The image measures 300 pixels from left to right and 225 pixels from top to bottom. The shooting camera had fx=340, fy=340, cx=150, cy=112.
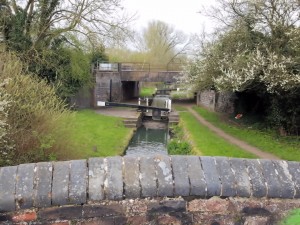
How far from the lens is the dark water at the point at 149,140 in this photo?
17.6 meters

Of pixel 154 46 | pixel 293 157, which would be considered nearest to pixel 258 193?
pixel 293 157

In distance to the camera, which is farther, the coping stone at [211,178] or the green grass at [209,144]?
the green grass at [209,144]

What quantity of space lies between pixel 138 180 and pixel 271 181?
901 millimetres

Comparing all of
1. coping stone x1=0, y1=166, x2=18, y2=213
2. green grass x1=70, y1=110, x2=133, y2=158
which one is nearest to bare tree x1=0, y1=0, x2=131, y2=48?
green grass x1=70, y1=110, x2=133, y2=158

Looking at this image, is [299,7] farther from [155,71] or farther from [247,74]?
[155,71]

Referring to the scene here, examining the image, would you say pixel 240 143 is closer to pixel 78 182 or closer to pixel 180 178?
pixel 180 178

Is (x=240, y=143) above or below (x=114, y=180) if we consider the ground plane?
below

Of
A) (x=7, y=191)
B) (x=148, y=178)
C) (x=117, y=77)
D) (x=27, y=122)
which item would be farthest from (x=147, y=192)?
(x=117, y=77)

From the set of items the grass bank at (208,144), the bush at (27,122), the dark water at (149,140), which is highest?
the bush at (27,122)

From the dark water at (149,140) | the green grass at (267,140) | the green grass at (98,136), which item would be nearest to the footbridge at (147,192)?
the green grass at (98,136)

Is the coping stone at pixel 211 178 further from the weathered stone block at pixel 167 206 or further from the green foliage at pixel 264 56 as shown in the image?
the green foliage at pixel 264 56

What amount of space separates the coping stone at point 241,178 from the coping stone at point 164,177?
45 centimetres

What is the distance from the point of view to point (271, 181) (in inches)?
90.4

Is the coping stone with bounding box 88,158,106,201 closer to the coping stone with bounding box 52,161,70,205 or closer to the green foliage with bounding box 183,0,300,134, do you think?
the coping stone with bounding box 52,161,70,205
